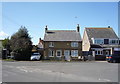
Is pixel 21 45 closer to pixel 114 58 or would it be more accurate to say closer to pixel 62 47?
pixel 62 47

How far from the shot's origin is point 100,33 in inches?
1991

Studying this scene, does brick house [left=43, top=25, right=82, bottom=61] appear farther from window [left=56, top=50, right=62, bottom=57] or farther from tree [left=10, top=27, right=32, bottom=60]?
tree [left=10, top=27, right=32, bottom=60]

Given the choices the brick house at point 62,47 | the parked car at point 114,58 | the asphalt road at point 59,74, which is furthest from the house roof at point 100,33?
the asphalt road at point 59,74

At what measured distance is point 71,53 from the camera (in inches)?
1889

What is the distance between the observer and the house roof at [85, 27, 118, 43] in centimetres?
4925

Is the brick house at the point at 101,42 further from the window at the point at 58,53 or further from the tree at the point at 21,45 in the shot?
the tree at the point at 21,45

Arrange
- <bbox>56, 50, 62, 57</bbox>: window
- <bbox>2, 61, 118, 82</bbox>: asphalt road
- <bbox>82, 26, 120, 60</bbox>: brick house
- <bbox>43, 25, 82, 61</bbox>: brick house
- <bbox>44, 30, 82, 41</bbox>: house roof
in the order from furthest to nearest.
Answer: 1. <bbox>44, 30, 82, 41</bbox>: house roof
2. <bbox>56, 50, 62, 57</bbox>: window
3. <bbox>43, 25, 82, 61</bbox>: brick house
4. <bbox>82, 26, 120, 60</bbox>: brick house
5. <bbox>2, 61, 118, 82</bbox>: asphalt road

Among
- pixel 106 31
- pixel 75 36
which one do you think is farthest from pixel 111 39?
pixel 75 36

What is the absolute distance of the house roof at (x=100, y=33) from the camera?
49.2 m

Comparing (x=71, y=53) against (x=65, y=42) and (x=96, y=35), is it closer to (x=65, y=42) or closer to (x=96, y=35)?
(x=65, y=42)

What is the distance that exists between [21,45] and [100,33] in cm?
2021

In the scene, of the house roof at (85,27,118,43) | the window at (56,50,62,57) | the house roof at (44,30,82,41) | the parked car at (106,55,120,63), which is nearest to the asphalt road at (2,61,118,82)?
the parked car at (106,55,120,63)

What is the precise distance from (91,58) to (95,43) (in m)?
6.46

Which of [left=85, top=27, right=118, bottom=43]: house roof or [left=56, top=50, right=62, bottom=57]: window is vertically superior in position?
[left=85, top=27, right=118, bottom=43]: house roof
